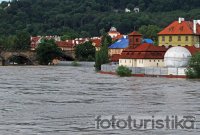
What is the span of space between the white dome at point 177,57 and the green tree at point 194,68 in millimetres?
4886

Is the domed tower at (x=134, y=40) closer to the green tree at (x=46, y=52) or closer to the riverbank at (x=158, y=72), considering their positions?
the riverbank at (x=158, y=72)

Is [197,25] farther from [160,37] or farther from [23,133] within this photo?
[23,133]

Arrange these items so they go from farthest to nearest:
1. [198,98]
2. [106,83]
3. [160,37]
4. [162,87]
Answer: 1. [160,37]
2. [106,83]
3. [162,87]
4. [198,98]

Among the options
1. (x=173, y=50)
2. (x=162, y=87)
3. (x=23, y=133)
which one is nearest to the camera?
(x=23, y=133)

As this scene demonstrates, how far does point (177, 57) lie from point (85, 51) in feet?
207

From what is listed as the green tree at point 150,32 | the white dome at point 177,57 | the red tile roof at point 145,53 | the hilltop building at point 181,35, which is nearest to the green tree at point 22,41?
the green tree at point 150,32

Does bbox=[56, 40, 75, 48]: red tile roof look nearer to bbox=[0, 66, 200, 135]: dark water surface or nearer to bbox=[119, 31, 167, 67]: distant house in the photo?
bbox=[119, 31, 167, 67]: distant house

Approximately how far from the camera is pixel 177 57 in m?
92.8

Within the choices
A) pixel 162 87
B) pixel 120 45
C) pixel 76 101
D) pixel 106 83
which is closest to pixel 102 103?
pixel 76 101

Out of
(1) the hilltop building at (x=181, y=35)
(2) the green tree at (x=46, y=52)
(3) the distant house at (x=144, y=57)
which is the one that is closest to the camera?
(3) the distant house at (x=144, y=57)

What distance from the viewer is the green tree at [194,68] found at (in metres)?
84.8

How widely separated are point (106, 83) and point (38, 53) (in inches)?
2852

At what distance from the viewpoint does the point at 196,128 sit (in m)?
39.7

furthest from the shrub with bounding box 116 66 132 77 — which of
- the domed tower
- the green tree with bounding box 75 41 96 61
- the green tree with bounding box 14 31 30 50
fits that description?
the green tree with bounding box 14 31 30 50
